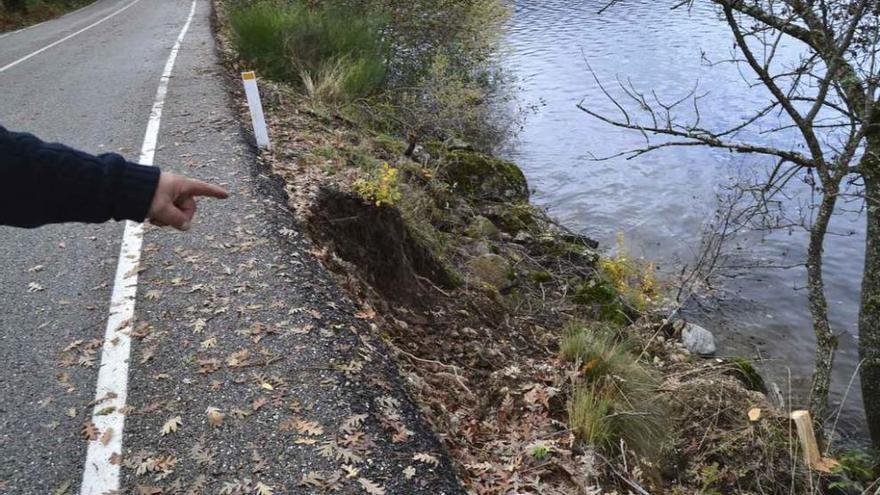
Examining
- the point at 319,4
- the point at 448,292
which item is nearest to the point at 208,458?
the point at 448,292

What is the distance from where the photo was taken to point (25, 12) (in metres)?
25.6

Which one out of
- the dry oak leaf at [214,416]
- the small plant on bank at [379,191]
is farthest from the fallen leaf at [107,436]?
the small plant on bank at [379,191]

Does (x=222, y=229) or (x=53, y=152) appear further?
(x=222, y=229)

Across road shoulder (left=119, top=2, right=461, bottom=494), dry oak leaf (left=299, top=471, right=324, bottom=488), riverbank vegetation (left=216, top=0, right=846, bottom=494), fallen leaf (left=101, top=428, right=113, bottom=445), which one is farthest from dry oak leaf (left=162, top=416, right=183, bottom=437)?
riverbank vegetation (left=216, top=0, right=846, bottom=494)

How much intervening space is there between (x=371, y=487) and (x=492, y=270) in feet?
15.8

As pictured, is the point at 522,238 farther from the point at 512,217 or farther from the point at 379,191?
the point at 379,191

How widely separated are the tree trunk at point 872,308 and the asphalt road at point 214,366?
4314mm

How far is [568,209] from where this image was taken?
12930mm

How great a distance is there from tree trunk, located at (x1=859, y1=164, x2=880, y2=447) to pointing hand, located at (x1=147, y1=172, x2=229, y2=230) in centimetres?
535

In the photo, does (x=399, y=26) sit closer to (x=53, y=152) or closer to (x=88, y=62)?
(x=88, y=62)

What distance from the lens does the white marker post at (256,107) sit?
23.5 feet

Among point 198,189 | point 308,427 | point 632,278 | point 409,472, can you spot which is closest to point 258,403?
point 308,427

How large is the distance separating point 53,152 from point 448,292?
4.98 meters

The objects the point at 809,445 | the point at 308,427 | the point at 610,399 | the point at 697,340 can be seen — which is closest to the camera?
the point at 308,427
